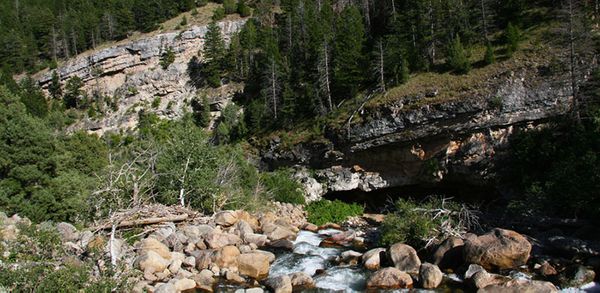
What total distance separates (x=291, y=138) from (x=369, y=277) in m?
22.9

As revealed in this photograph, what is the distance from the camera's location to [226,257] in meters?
15.5

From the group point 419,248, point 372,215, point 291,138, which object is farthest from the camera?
point 291,138

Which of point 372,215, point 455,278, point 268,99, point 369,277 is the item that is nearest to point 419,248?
point 455,278

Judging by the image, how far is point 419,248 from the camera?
56.9 ft

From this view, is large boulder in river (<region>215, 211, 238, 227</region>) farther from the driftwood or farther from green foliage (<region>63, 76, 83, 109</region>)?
green foliage (<region>63, 76, 83, 109</region>)

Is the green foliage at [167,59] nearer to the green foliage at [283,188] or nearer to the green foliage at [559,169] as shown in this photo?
the green foliage at [283,188]

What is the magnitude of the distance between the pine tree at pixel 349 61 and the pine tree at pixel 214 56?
2058 centimetres

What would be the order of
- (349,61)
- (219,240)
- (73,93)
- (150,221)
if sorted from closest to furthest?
(219,240)
(150,221)
(349,61)
(73,93)

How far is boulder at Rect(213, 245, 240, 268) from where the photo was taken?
15359mm

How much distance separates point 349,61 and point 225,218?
2048cm

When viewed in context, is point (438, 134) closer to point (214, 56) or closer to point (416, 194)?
point (416, 194)

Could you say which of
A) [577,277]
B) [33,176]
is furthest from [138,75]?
[577,277]

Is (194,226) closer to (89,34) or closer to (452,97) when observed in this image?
(452,97)

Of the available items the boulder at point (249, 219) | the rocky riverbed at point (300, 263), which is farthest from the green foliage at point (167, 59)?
the rocky riverbed at point (300, 263)
